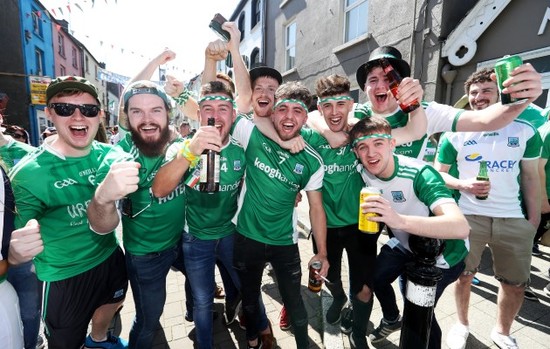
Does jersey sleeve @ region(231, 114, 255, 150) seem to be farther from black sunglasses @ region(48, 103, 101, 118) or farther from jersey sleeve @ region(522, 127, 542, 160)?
jersey sleeve @ region(522, 127, 542, 160)

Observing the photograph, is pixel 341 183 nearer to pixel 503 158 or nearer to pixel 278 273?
pixel 278 273

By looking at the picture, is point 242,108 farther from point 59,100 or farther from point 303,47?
point 303,47

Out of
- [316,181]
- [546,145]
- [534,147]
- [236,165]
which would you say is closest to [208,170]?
[236,165]

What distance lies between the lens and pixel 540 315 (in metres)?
3.44

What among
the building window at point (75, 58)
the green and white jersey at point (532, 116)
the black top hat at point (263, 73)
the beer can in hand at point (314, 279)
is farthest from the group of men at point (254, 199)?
the building window at point (75, 58)

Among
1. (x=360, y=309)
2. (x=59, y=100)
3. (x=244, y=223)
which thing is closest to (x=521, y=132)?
(x=360, y=309)

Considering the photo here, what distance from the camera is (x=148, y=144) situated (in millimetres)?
2479

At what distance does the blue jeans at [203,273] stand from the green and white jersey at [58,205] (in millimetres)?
834

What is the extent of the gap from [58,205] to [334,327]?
3222 mm

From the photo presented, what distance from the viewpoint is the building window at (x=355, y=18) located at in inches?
338

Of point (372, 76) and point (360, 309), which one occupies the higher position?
point (372, 76)

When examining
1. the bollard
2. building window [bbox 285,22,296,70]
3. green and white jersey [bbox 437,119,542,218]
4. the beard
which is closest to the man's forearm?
the beard

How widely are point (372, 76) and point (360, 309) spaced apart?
98.3 inches

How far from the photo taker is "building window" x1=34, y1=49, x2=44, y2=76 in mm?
19156
